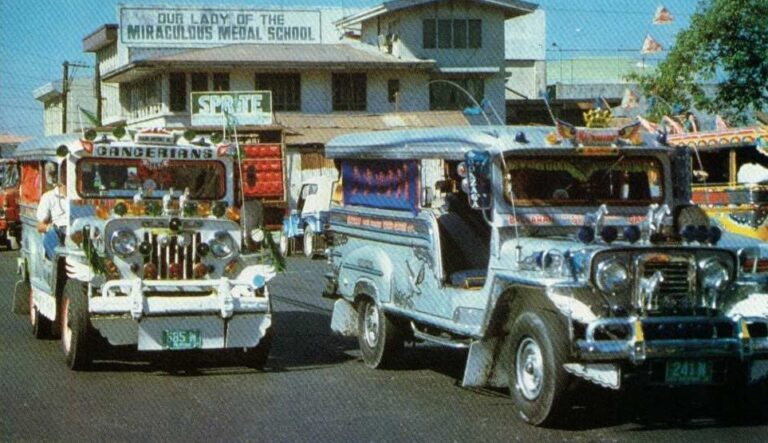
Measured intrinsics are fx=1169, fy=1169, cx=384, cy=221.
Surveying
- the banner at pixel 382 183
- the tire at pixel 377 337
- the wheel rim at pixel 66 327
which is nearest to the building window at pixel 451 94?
the banner at pixel 382 183

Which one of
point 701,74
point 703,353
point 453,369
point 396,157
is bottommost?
point 453,369

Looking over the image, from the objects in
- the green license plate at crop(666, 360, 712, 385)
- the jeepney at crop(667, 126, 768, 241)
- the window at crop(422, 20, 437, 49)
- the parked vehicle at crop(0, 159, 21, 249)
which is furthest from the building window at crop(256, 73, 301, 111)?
the green license plate at crop(666, 360, 712, 385)

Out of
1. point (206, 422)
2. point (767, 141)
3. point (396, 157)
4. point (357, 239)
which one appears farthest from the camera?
point (767, 141)

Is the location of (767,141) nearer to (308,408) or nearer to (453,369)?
(453,369)

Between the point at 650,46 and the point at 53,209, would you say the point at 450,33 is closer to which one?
the point at 650,46

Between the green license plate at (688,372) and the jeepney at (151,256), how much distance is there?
4.37 metres

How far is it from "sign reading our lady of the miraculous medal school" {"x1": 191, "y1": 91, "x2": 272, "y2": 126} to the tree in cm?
1453

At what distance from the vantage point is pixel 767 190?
20.0 metres

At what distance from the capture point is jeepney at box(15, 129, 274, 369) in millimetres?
11008

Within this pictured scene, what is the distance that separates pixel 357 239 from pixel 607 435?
465cm

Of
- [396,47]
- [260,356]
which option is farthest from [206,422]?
[396,47]

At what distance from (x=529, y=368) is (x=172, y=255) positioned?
175 inches

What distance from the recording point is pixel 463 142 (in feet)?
33.2

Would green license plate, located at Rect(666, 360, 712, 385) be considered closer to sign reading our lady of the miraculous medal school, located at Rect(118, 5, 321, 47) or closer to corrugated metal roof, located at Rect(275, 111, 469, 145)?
corrugated metal roof, located at Rect(275, 111, 469, 145)
